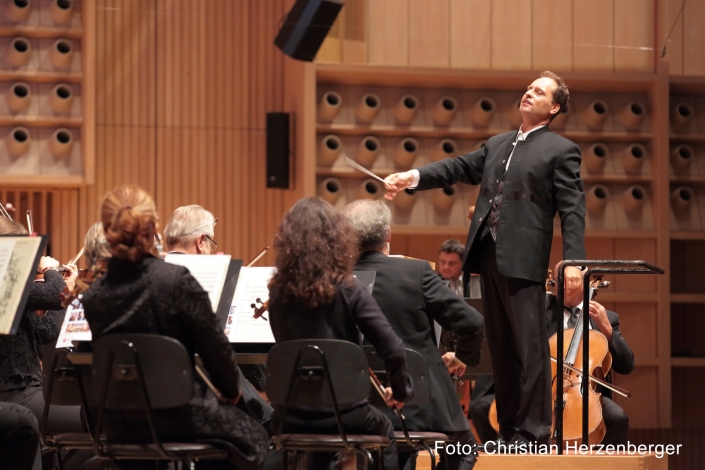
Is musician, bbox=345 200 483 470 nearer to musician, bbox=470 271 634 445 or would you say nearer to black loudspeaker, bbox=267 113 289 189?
musician, bbox=470 271 634 445

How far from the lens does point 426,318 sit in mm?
2918

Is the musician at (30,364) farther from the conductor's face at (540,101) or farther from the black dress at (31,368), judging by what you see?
the conductor's face at (540,101)

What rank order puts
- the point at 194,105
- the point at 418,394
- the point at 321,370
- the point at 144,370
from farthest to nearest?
the point at 194,105
the point at 418,394
the point at 321,370
the point at 144,370

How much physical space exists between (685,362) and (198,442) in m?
4.11

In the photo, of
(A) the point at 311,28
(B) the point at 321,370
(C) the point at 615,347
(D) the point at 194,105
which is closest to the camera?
(B) the point at 321,370

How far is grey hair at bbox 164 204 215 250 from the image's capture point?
3430 mm

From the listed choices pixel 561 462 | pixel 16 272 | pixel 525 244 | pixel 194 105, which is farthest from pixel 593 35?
pixel 16 272

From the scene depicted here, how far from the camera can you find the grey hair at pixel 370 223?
9.75 ft

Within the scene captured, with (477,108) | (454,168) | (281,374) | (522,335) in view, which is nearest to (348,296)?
(281,374)

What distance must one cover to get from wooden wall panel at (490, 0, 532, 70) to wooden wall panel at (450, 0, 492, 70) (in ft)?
0.17

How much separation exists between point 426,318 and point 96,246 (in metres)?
1.11

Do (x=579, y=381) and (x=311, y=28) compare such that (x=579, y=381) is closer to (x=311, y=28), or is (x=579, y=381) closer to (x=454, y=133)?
(x=454, y=133)

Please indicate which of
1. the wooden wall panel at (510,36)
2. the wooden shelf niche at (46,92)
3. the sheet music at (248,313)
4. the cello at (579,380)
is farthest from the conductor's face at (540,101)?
the wooden shelf niche at (46,92)

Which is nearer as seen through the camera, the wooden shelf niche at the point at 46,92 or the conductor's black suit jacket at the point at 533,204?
the conductor's black suit jacket at the point at 533,204
